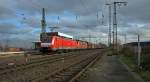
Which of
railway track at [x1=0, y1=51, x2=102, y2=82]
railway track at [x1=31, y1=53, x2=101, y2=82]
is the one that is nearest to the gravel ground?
railway track at [x1=31, y1=53, x2=101, y2=82]

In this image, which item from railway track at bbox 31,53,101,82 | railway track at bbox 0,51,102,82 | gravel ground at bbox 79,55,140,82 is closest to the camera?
railway track at bbox 31,53,101,82

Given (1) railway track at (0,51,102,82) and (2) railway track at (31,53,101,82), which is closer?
(2) railway track at (31,53,101,82)

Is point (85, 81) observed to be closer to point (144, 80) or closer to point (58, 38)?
point (144, 80)

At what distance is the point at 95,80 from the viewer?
48.8 feet

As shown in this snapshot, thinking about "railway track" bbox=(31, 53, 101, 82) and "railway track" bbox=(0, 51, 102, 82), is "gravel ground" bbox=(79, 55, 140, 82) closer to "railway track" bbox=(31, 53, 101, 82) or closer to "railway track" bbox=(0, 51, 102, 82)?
"railway track" bbox=(31, 53, 101, 82)

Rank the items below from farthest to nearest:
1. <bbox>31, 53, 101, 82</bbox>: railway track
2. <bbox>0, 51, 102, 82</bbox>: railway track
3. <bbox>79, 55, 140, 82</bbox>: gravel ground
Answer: <bbox>0, 51, 102, 82</bbox>: railway track, <bbox>79, 55, 140, 82</bbox>: gravel ground, <bbox>31, 53, 101, 82</bbox>: railway track

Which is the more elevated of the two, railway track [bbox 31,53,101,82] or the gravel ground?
railway track [bbox 31,53,101,82]

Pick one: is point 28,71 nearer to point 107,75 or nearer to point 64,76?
point 64,76

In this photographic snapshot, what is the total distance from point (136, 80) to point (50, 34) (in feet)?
143

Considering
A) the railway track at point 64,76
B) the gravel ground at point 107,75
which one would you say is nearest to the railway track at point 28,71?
the railway track at point 64,76

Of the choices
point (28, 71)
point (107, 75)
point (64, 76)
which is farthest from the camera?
point (28, 71)

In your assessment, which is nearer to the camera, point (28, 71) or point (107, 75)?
point (107, 75)

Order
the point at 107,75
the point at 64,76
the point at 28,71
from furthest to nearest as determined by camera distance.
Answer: the point at 28,71 < the point at 107,75 < the point at 64,76

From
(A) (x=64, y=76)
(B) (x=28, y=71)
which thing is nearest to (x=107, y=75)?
(A) (x=64, y=76)
